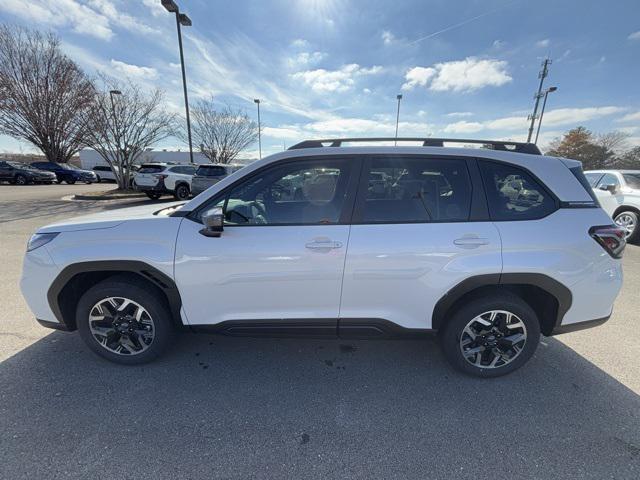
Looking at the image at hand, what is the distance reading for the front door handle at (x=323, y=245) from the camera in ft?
7.21

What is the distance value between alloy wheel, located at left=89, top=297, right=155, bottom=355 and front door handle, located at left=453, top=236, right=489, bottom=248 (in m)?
2.46

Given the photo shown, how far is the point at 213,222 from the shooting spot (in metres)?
2.09

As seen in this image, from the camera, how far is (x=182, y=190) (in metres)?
14.2

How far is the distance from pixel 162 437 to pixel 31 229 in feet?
27.2

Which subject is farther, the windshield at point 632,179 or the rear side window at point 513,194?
the windshield at point 632,179

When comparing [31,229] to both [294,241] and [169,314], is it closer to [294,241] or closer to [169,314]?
[169,314]

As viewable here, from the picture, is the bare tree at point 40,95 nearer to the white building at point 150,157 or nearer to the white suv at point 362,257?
the white building at point 150,157

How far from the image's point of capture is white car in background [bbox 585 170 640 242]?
709 cm

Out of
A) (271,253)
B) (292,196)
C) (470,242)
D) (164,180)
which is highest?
(292,196)

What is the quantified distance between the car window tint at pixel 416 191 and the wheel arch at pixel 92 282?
1.62 m

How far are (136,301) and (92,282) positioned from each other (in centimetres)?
52

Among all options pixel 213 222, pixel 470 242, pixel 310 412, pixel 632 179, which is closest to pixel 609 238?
pixel 470 242

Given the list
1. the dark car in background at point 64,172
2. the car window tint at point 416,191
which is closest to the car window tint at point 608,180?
the car window tint at point 416,191

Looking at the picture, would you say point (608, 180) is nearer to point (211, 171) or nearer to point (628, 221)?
point (628, 221)
